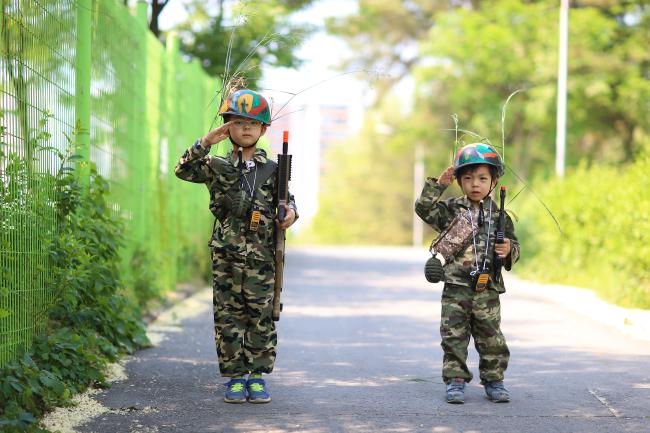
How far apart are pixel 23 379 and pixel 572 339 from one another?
5.44 metres

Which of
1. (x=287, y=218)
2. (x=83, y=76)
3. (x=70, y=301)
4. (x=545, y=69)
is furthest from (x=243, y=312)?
(x=545, y=69)

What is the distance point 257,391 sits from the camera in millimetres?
6070

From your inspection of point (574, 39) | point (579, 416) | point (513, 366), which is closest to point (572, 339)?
point (513, 366)

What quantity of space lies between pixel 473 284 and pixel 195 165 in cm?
180

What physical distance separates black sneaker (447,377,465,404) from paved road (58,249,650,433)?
0.27 ft

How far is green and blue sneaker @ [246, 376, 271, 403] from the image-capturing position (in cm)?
605

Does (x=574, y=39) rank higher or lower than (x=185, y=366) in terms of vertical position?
higher

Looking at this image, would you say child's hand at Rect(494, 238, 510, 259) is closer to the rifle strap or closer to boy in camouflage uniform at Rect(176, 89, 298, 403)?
boy in camouflage uniform at Rect(176, 89, 298, 403)

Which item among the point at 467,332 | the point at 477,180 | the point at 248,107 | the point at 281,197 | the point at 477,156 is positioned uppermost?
the point at 248,107

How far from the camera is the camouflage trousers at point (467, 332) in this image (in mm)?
6234

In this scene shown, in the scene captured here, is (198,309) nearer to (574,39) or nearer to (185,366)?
(185,366)

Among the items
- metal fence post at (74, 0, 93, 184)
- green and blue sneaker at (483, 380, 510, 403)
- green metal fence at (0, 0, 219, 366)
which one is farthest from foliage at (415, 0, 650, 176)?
green and blue sneaker at (483, 380, 510, 403)

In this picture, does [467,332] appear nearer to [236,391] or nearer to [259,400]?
[259,400]

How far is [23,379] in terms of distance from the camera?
5305mm
